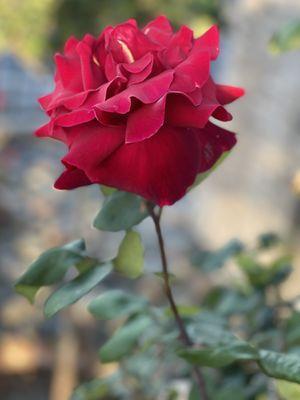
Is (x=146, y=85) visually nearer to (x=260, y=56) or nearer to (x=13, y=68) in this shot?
(x=260, y=56)

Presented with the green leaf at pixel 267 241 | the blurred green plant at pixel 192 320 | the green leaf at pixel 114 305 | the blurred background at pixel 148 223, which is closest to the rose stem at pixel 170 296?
the blurred green plant at pixel 192 320

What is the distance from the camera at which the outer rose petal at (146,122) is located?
46 cm

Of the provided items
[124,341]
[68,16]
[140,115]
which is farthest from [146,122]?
[68,16]

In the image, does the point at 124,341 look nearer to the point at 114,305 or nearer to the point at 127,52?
the point at 114,305

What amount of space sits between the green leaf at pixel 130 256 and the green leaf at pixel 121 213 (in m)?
0.03

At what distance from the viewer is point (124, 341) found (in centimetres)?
73

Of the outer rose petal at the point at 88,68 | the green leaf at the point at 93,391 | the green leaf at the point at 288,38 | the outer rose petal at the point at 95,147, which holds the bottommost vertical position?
the green leaf at the point at 93,391

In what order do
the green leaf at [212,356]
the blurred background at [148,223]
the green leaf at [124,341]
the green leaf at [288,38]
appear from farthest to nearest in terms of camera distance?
the blurred background at [148,223], the green leaf at [288,38], the green leaf at [124,341], the green leaf at [212,356]

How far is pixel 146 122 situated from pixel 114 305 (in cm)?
36

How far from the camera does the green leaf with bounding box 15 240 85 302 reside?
61cm

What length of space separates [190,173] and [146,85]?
8cm

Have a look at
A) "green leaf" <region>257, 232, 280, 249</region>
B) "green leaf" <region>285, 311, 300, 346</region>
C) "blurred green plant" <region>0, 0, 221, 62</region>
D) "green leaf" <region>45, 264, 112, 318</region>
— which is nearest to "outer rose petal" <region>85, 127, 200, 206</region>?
"green leaf" <region>45, 264, 112, 318</region>

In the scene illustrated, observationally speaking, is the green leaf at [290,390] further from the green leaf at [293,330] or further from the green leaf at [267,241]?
the green leaf at [267,241]

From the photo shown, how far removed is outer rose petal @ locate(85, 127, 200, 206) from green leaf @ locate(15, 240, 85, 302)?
149mm
